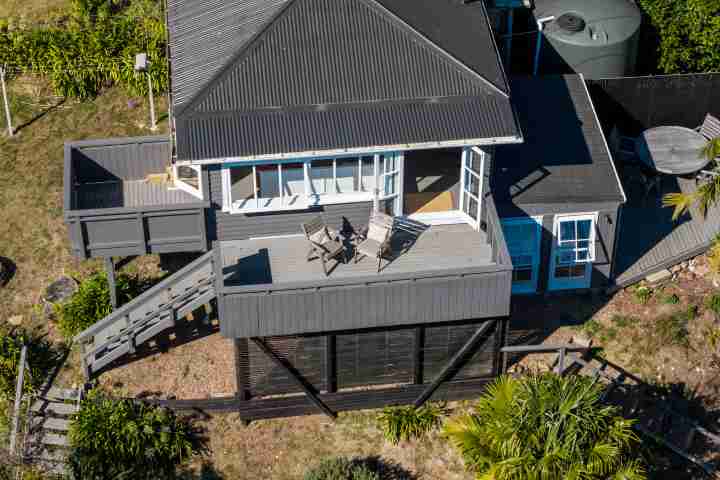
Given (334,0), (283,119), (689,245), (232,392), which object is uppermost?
(334,0)

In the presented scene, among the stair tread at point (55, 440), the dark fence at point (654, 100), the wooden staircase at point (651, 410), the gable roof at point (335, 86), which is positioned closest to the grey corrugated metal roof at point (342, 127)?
the gable roof at point (335, 86)

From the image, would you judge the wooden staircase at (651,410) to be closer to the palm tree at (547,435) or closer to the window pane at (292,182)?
the palm tree at (547,435)

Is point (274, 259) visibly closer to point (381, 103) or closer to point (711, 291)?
point (381, 103)

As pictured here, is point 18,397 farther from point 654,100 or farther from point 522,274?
point 654,100

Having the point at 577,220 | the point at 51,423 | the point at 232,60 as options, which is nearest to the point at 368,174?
the point at 232,60

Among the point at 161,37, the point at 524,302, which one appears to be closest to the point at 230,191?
the point at 524,302
